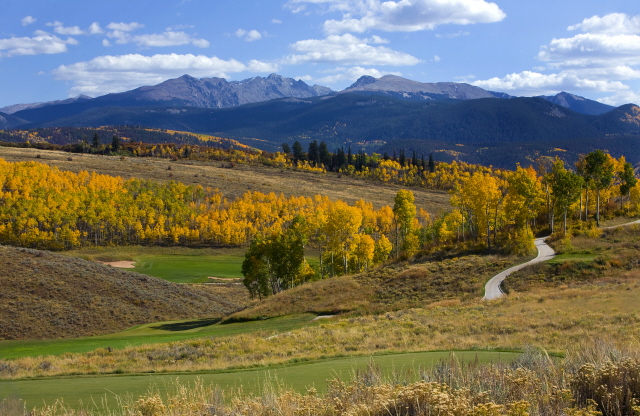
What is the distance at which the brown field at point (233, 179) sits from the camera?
15862 cm

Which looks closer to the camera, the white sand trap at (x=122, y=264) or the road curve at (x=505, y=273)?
the road curve at (x=505, y=273)

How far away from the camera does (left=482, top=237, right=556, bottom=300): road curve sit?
36.0m

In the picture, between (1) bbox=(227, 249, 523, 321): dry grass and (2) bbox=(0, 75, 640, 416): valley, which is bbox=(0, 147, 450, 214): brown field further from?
(1) bbox=(227, 249, 523, 321): dry grass

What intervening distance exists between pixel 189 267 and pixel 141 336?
183 ft

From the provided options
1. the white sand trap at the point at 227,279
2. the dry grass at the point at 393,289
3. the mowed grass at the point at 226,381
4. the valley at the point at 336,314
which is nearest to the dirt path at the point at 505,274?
the dry grass at the point at 393,289

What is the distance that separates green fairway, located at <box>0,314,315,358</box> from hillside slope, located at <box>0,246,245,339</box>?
2.99 metres

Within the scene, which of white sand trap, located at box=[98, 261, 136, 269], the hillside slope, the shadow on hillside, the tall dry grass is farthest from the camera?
white sand trap, located at box=[98, 261, 136, 269]

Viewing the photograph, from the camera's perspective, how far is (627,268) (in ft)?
122

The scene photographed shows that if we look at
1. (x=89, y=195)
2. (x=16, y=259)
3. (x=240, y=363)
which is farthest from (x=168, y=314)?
(x=89, y=195)

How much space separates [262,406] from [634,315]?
1873cm

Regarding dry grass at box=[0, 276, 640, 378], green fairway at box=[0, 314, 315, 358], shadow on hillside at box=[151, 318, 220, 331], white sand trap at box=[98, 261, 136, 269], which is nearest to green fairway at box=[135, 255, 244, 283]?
white sand trap at box=[98, 261, 136, 269]

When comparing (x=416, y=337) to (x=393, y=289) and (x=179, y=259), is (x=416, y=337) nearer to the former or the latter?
(x=393, y=289)

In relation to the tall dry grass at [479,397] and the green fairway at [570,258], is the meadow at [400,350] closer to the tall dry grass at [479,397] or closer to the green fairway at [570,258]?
the tall dry grass at [479,397]

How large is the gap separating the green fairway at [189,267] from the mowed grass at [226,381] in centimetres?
6559
